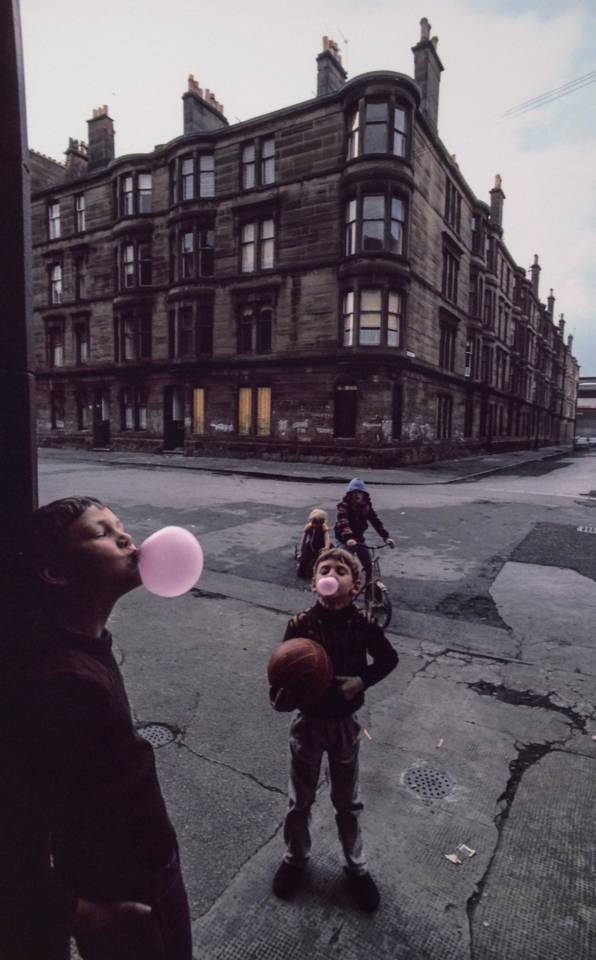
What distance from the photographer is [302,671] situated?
7.04ft

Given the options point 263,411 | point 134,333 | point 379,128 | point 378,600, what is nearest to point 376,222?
point 379,128

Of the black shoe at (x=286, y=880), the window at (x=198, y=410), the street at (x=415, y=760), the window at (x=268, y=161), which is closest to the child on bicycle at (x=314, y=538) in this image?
the street at (x=415, y=760)

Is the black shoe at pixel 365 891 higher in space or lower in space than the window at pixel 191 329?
lower

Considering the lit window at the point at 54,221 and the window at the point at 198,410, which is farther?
the lit window at the point at 54,221

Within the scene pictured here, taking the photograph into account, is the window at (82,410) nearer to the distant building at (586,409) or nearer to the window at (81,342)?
the window at (81,342)

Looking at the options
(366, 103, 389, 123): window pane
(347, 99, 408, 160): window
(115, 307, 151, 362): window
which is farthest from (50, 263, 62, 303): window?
(366, 103, 389, 123): window pane

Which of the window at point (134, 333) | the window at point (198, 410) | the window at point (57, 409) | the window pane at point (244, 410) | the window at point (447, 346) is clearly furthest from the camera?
the window at point (57, 409)

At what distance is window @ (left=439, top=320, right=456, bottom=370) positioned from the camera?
28484 millimetres

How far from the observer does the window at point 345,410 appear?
76.8ft

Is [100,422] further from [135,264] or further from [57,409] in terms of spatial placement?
[135,264]

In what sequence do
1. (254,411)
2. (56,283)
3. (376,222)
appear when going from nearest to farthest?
1. (376,222)
2. (254,411)
3. (56,283)

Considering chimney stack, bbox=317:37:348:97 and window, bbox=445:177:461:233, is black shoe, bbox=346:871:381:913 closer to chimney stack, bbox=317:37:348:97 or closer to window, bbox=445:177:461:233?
chimney stack, bbox=317:37:348:97

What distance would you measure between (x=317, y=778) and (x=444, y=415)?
28.9m

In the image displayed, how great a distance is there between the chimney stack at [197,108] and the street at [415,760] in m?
28.1
